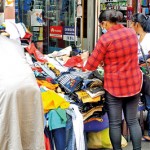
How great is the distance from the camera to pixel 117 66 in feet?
12.4

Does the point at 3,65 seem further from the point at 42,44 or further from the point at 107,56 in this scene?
the point at 42,44

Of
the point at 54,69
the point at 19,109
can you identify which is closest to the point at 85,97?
the point at 54,69

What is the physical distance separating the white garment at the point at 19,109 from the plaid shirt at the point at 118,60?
3.33 ft

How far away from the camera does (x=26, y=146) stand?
281cm

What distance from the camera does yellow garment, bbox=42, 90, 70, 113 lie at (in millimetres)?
3613

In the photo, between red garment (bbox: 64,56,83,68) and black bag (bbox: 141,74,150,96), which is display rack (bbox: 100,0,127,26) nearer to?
red garment (bbox: 64,56,83,68)

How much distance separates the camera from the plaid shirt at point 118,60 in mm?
3719

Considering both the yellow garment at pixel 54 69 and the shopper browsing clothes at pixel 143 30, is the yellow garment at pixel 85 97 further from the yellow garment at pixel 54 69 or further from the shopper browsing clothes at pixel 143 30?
the shopper browsing clothes at pixel 143 30

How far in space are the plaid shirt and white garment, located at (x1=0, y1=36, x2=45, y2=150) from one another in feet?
3.33

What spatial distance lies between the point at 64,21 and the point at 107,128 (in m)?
2.98

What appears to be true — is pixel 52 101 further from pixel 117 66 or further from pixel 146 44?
pixel 146 44

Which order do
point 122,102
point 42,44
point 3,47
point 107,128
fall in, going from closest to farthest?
point 3,47, point 122,102, point 107,128, point 42,44

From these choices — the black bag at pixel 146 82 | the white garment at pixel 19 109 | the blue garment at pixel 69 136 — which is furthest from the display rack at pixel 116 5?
the white garment at pixel 19 109

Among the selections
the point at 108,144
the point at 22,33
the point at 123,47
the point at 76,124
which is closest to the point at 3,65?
the point at 76,124
